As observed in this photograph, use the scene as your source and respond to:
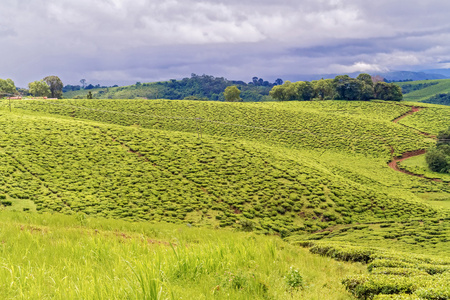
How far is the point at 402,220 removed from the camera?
32.4 metres

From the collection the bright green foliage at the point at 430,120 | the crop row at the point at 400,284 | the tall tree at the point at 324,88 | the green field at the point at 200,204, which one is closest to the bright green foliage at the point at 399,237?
the green field at the point at 200,204

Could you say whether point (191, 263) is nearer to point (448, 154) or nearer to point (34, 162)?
point (34, 162)

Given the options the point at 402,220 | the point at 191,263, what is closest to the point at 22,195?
the point at 191,263

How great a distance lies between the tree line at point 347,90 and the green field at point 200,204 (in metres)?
44.1

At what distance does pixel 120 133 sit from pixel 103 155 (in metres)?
10.8

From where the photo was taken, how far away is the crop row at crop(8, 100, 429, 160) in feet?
234

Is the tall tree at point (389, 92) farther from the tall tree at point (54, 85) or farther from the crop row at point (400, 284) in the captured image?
the tall tree at point (54, 85)

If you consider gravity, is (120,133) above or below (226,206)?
above

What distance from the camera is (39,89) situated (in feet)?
397

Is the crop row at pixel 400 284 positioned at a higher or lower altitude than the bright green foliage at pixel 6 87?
lower

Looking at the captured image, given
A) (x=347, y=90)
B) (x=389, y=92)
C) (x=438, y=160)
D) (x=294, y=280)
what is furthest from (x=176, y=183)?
(x=389, y=92)

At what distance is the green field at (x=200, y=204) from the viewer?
5.23m

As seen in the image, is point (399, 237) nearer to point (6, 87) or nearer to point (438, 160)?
point (438, 160)

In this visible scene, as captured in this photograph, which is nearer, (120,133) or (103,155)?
(103,155)
